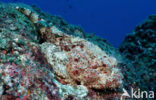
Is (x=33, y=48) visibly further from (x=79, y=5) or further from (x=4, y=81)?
(x=79, y=5)

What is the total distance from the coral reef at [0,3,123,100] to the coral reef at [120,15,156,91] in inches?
73.1

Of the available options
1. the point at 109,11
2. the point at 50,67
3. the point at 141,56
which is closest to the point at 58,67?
the point at 50,67

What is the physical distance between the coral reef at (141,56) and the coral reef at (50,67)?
73.1 inches

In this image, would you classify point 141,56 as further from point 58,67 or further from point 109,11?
point 109,11

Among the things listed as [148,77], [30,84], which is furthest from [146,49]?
[30,84]

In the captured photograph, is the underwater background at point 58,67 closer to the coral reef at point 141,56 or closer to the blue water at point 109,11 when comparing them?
the coral reef at point 141,56

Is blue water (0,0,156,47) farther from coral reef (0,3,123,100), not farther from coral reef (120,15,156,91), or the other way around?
coral reef (0,3,123,100)

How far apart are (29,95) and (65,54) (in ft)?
6.20

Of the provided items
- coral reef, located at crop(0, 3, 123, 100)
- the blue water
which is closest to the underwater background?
coral reef, located at crop(0, 3, 123, 100)

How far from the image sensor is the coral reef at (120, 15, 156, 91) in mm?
6051

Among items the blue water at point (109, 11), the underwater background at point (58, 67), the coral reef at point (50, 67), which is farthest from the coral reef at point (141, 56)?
the blue water at point (109, 11)

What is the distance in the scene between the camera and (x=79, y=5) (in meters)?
156

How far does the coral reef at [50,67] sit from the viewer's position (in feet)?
8.27

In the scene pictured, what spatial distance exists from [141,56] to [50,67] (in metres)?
5.28
